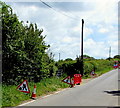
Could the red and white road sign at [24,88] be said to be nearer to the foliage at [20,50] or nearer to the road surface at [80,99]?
the road surface at [80,99]

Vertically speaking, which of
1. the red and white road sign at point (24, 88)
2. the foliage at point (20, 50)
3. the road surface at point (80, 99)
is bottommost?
the road surface at point (80, 99)

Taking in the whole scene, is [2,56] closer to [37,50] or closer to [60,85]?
[37,50]

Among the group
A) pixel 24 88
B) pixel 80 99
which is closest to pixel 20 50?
pixel 24 88

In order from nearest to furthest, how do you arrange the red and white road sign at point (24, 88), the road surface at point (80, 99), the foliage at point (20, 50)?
the road surface at point (80, 99), the red and white road sign at point (24, 88), the foliage at point (20, 50)

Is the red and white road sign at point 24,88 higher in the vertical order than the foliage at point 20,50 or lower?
lower

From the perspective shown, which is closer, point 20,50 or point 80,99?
point 80,99

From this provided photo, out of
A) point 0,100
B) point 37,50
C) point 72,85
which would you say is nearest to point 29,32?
point 37,50

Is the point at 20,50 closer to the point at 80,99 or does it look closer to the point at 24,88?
the point at 24,88

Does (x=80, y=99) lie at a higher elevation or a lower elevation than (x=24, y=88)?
lower

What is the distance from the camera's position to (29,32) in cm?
1852

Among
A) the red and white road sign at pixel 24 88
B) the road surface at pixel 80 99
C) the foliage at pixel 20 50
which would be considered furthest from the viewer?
the foliage at pixel 20 50

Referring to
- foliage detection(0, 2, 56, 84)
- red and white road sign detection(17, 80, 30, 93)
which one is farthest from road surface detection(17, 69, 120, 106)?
foliage detection(0, 2, 56, 84)

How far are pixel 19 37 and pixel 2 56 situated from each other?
1722 millimetres

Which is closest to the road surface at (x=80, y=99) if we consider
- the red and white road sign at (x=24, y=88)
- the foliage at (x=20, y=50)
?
the red and white road sign at (x=24, y=88)
